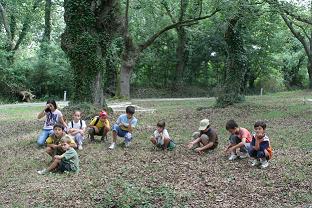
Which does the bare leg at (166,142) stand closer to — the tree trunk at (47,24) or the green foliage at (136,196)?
the green foliage at (136,196)

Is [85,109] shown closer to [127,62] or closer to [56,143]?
[56,143]

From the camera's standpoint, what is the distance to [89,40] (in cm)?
1521

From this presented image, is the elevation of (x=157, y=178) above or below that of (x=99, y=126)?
below

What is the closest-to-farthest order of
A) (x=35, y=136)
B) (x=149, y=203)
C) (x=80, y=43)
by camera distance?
(x=149, y=203) → (x=35, y=136) → (x=80, y=43)

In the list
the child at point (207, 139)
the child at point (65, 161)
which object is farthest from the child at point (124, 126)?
the child at point (65, 161)

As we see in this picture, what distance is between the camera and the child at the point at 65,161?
8.54 meters

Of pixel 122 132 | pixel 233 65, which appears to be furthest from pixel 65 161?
pixel 233 65

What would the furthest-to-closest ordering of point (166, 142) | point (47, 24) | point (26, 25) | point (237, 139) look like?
1. point (47, 24)
2. point (26, 25)
3. point (166, 142)
4. point (237, 139)

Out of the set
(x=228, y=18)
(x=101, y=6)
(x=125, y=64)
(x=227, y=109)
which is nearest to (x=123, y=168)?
(x=101, y=6)

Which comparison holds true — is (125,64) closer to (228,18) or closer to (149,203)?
(228,18)

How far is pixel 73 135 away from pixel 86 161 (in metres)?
1.04

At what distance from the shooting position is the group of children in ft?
28.3

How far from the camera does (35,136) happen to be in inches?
511

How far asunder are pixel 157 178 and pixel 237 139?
88.5 inches
